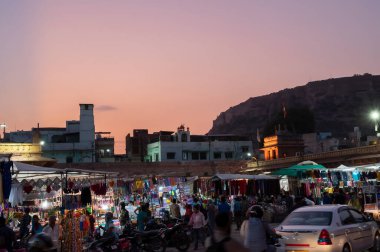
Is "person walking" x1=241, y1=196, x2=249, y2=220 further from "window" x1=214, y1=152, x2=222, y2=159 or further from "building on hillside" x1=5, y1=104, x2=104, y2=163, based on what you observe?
"window" x1=214, y1=152, x2=222, y2=159

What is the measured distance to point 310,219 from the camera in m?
11.6

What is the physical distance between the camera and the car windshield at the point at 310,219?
37.2ft

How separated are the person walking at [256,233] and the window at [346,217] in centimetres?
284

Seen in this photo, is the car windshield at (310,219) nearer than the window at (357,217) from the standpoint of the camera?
Yes

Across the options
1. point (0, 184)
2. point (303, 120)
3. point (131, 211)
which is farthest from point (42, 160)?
point (303, 120)

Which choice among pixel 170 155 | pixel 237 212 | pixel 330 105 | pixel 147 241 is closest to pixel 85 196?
pixel 147 241

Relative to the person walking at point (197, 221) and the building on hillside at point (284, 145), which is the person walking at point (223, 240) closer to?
the person walking at point (197, 221)

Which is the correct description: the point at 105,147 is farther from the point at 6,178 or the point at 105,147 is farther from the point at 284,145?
the point at 6,178

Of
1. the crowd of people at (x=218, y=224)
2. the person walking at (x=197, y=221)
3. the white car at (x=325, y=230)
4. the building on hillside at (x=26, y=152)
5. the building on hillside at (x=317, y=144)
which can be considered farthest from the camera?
the building on hillside at (x=317, y=144)

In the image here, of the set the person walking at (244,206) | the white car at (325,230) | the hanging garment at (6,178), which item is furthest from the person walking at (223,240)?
the person walking at (244,206)

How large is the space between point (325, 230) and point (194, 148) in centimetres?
5719

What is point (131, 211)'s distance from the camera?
2459 centimetres

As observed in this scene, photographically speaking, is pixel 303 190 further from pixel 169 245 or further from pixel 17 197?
pixel 17 197

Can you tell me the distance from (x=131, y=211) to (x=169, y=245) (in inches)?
306
